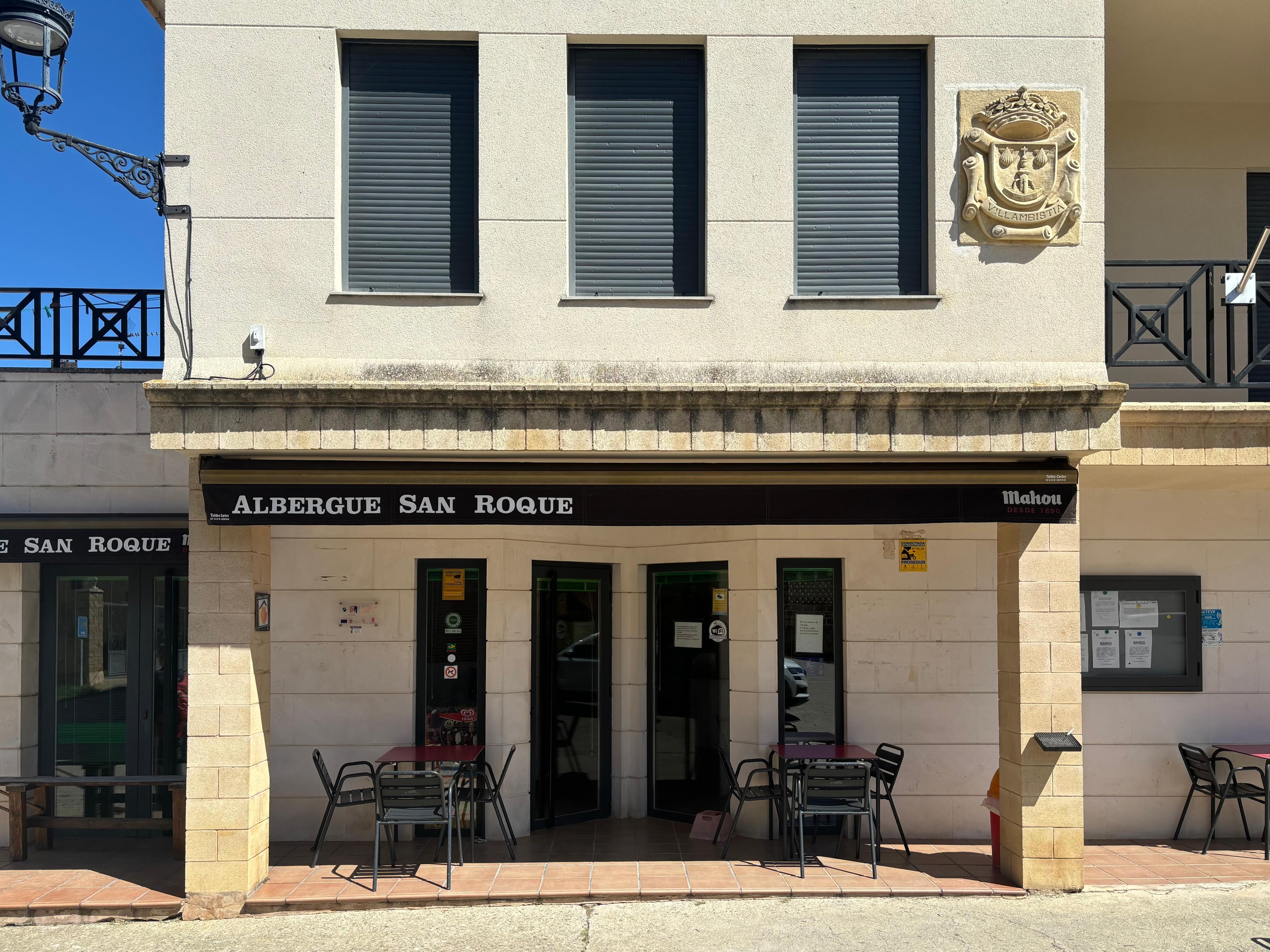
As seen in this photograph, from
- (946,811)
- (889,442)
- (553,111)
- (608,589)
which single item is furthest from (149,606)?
(946,811)

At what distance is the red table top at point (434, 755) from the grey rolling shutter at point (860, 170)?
Answer: 177 inches

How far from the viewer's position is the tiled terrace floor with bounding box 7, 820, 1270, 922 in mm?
7516

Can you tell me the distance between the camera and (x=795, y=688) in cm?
934

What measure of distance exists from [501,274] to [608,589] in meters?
3.79

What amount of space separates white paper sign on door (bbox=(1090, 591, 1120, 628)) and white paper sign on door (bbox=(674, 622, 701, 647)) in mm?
3508

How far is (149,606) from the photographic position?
31.3 feet

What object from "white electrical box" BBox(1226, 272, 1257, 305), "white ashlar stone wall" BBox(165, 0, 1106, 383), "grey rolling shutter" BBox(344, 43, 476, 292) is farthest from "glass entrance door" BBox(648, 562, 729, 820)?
"white electrical box" BBox(1226, 272, 1257, 305)

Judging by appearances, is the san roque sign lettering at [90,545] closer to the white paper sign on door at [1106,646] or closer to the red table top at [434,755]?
the red table top at [434,755]

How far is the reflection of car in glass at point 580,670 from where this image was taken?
389 inches

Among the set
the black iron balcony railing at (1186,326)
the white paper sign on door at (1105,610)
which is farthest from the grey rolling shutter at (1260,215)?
the white paper sign on door at (1105,610)

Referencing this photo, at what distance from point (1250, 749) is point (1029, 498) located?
11.3 ft

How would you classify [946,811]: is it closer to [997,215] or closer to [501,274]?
[997,215]

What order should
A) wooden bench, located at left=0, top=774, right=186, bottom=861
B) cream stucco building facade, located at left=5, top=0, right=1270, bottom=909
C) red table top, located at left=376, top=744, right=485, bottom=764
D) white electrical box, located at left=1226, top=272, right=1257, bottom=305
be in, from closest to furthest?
cream stucco building facade, located at left=5, top=0, right=1270, bottom=909, white electrical box, located at left=1226, top=272, right=1257, bottom=305, red table top, located at left=376, top=744, right=485, bottom=764, wooden bench, located at left=0, top=774, right=186, bottom=861

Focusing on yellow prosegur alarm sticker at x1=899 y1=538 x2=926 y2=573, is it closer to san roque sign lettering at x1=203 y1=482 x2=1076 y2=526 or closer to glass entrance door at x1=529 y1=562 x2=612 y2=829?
san roque sign lettering at x1=203 y1=482 x2=1076 y2=526
